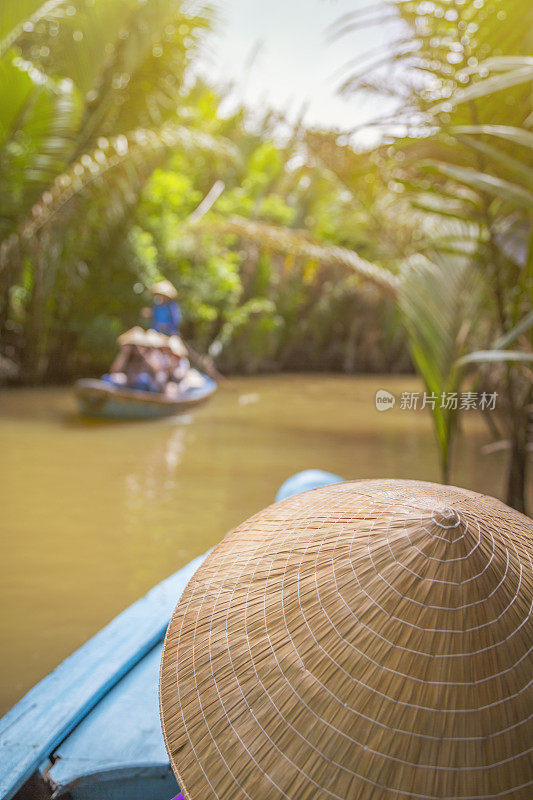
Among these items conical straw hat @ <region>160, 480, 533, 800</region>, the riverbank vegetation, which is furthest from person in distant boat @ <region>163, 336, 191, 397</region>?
conical straw hat @ <region>160, 480, 533, 800</region>

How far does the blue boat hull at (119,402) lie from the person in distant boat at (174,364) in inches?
11.5

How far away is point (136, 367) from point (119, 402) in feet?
2.08

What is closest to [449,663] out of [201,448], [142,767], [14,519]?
[142,767]

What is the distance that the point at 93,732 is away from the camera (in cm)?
106

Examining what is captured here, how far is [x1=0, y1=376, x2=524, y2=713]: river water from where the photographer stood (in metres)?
2.14

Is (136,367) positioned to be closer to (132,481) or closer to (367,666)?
(132,481)

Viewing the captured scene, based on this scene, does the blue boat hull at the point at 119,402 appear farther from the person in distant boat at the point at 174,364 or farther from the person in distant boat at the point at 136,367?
the person in distant boat at the point at 174,364

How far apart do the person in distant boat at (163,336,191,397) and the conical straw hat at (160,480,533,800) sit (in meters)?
5.58

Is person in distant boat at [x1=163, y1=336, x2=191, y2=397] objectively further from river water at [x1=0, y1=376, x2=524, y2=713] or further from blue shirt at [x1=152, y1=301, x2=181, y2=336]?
river water at [x1=0, y1=376, x2=524, y2=713]

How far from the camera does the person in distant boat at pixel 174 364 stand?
6332mm

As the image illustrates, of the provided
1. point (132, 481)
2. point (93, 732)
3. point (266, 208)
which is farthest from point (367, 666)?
point (266, 208)

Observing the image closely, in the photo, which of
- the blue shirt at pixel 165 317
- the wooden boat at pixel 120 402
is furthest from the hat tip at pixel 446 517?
the blue shirt at pixel 165 317

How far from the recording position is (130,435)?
207 inches

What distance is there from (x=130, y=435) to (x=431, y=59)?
3.96 m
